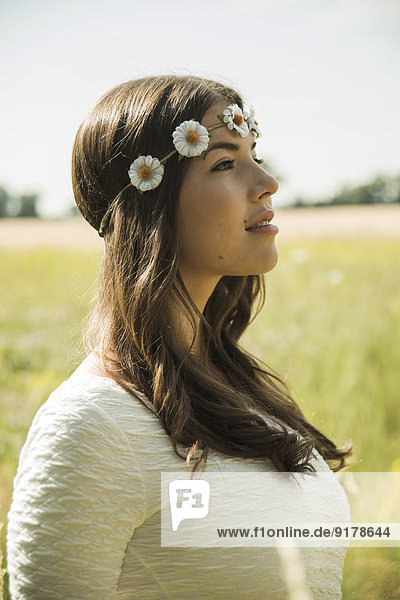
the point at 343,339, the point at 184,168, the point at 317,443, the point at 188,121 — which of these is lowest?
the point at 343,339

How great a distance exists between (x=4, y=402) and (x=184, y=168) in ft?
8.81

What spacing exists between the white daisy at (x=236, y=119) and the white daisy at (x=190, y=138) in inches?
4.4

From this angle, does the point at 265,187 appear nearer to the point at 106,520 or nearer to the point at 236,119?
the point at 236,119

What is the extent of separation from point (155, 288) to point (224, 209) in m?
0.28

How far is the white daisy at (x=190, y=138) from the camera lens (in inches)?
62.3

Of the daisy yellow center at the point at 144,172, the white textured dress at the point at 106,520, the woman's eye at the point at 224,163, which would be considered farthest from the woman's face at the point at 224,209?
the white textured dress at the point at 106,520

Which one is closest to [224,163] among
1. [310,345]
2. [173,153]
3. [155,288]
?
[173,153]

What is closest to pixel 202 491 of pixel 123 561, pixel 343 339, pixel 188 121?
pixel 123 561

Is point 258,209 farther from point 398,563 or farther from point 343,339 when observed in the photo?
point 343,339

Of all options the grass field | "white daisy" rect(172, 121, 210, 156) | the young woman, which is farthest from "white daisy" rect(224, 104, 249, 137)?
the grass field

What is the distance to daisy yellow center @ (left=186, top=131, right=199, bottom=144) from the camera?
1.59 m

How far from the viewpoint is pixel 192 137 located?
62.7 inches

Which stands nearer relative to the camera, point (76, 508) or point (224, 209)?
point (76, 508)

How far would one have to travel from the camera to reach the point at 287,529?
1.47 metres
